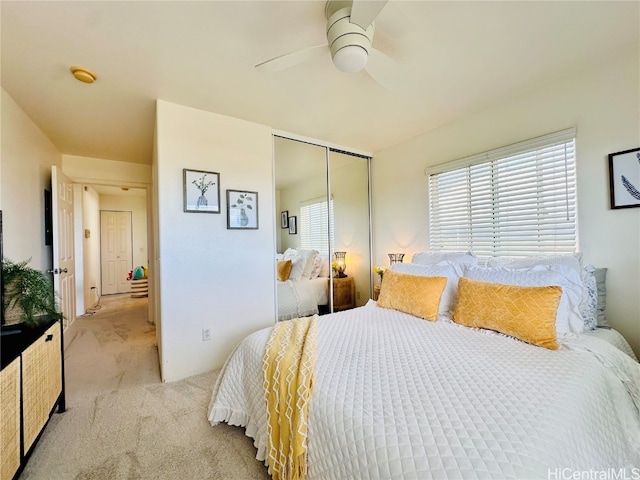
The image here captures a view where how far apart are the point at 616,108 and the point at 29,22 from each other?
3668 mm

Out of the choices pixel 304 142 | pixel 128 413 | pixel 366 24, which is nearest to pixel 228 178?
pixel 304 142

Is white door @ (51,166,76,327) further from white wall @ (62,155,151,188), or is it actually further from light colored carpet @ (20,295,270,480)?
light colored carpet @ (20,295,270,480)

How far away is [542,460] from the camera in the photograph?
75 centimetres

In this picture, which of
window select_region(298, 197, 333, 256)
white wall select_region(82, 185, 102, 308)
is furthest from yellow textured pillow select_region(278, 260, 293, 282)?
white wall select_region(82, 185, 102, 308)

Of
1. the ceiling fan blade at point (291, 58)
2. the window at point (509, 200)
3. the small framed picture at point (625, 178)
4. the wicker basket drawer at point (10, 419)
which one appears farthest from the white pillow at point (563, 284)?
→ the wicker basket drawer at point (10, 419)

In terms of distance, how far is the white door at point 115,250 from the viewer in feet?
21.1

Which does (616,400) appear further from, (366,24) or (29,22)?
(29,22)

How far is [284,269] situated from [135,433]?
1806mm

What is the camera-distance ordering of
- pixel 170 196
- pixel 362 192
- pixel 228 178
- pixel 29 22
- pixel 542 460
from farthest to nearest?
pixel 362 192
pixel 228 178
pixel 170 196
pixel 29 22
pixel 542 460

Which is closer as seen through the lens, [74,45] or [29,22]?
[29,22]

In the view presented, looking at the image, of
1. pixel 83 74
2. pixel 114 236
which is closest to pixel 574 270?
pixel 83 74

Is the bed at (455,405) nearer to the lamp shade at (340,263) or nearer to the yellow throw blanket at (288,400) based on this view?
the yellow throw blanket at (288,400)

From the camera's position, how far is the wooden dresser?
1.22 m
